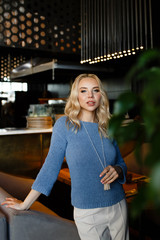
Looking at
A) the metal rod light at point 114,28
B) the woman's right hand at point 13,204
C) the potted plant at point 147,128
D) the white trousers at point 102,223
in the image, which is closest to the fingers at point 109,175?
the white trousers at point 102,223

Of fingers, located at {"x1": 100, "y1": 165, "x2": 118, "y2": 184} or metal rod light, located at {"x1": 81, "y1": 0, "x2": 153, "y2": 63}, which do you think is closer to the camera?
fingers, located at {"x1": 100, "y1": 165, "x2": 118, "y2": 184}

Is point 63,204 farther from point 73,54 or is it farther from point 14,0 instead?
point 14,0

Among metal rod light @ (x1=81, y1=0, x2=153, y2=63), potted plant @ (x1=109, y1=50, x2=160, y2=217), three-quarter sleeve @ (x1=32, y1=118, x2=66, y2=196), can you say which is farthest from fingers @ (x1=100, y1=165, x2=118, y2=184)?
metal rod light @ (x1=81, y1=0, x2=153, y2=63)

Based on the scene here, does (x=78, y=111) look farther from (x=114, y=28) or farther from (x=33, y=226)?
(x=114, y=28)

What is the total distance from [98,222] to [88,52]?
3418 mm

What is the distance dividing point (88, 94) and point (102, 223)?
0.71 metres

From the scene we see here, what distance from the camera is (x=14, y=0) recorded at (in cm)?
404

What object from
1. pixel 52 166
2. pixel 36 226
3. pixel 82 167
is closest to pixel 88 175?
pixel 82 167

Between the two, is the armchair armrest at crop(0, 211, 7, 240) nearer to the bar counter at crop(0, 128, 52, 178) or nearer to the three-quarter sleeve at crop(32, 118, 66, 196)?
the three-quarter sleeve at crop(32, 118, 66, 196)

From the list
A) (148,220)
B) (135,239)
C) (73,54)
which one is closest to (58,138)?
(148,220)

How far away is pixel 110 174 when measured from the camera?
4.51 feet

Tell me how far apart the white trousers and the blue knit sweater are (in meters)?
0.04

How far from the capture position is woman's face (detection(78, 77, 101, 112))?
5.04 ft

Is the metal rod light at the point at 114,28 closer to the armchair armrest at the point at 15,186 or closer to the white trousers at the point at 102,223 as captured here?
the armchair armrest at the point at 15,186
